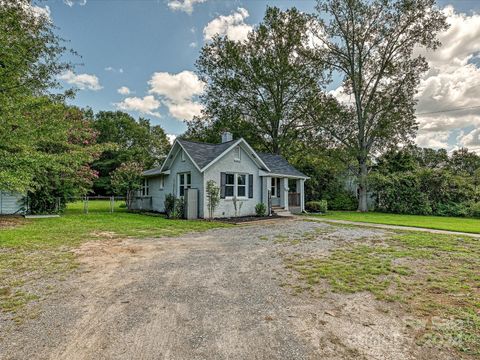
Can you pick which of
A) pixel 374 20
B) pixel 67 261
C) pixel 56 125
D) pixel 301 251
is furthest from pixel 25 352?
pixel 374 20

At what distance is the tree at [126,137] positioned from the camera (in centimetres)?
3938

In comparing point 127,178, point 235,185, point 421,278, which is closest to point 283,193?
point 235,185

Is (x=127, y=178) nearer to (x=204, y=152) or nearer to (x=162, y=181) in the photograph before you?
(x=162, y=181)

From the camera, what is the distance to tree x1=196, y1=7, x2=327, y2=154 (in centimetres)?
2664

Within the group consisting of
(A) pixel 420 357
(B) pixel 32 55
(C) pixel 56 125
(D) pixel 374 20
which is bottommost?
(A) pixel 420 357

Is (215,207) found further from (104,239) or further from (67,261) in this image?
(67,261)

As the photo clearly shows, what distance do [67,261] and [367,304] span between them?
5.88 meters

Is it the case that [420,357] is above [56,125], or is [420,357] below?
below

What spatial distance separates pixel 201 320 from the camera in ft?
10.8

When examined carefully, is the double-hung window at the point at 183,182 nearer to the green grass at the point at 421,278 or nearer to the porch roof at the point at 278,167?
the porch roof at the point at 278,167

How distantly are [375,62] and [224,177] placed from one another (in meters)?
17.8

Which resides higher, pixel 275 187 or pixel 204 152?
pixel 204 152

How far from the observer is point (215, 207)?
1502cm

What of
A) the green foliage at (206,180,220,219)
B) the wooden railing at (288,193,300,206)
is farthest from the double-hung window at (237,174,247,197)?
the wooden railing at (288,193,300,206)
